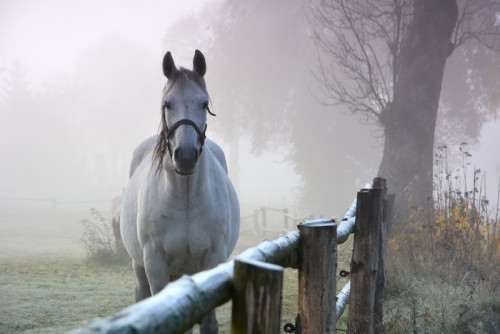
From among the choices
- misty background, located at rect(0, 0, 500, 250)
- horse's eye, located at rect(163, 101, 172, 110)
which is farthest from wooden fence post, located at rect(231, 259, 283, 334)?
misty background, located at rect(0, 0, 500, 250)

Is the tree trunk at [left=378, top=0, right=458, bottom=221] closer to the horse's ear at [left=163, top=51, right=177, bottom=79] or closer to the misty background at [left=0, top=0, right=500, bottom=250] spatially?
the misty background at [left=0, top=0, right=500, bottom=250]

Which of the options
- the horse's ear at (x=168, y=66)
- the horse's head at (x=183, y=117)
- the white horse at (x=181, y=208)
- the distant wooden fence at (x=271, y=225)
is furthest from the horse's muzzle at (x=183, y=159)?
the distant wooden fence at (x=271, y=225)

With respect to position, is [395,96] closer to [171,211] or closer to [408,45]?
[408,45]

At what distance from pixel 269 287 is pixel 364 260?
1995 millimetres

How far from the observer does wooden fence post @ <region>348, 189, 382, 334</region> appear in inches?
113

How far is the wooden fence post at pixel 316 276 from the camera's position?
178 centimetres

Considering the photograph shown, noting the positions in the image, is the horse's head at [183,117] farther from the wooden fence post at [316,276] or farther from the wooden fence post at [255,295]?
the wooden fence post at [255,295]

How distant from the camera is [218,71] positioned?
23.9 m

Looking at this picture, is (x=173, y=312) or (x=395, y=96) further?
(x=395, y=96)

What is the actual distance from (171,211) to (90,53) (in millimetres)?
47189

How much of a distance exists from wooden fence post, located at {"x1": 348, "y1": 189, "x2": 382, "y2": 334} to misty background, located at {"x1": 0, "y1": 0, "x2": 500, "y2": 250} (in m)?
4.48

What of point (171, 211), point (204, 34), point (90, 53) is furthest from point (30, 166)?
point (171, 211)

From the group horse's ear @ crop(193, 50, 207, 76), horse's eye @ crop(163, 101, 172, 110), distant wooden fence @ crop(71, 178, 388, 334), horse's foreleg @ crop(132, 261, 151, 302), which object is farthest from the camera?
horse's foreleg @ crop(132, 261, 151, 302)

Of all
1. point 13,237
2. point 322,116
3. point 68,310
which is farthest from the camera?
point 322,116
